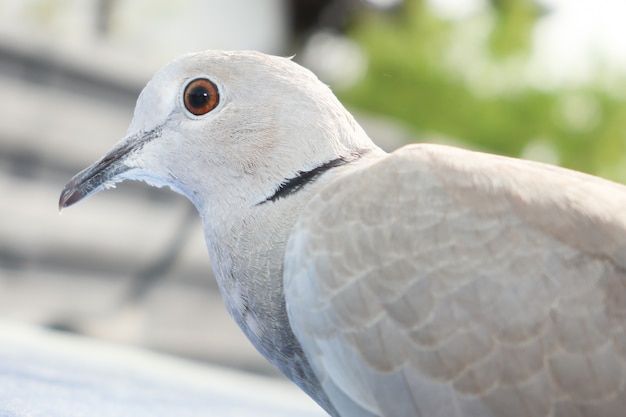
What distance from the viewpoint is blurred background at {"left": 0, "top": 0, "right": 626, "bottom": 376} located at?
2307 mm

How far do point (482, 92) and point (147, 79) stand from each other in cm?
274

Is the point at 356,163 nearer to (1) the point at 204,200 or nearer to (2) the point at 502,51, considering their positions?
(1) the point at 204,200

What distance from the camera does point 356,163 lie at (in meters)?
0.98

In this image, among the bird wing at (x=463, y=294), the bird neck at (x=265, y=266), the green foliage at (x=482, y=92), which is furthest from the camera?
the green foliage at (x=482, y=92)

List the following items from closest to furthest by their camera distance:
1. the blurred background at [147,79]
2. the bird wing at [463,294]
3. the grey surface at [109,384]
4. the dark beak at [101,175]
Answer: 1. the bird wing at [463,294]
2. the dark beak at [101,175]
3. the grey surface at [109,384]
4. the blurred background at [147,79]

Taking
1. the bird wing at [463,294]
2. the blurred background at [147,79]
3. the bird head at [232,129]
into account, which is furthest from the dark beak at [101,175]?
the blurred background at [147,79]

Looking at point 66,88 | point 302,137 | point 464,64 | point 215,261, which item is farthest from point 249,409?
point 464,64

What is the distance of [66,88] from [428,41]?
2.93 m

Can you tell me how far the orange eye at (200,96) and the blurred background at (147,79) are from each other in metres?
1.41

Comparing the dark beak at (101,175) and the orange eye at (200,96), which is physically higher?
the orange eye at (200,96)

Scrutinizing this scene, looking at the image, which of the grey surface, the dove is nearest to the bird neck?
the dove

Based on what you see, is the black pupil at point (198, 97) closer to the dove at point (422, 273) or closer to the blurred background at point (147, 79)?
the dove at point (422, 273)

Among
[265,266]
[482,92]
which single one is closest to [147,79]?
[265,266]

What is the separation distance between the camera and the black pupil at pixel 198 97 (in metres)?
1.00
